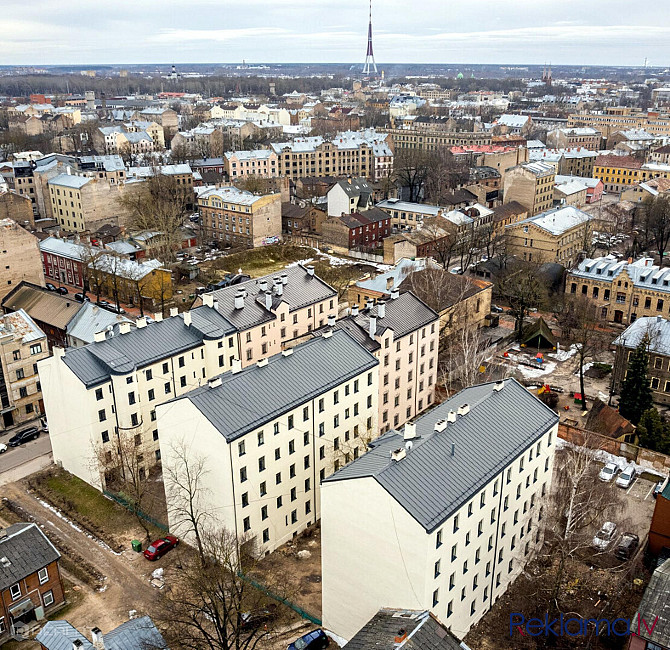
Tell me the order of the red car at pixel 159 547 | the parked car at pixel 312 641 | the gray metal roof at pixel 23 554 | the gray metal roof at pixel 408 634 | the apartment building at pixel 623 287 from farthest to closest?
the apartment building at pixel 623 287, the red car at pixel 159 547, the gray metal roof at pixel 23 554, the parked car at pixel 312 641, the gray metal roof at pixel 408 634

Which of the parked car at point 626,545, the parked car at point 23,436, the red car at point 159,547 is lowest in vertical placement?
the parked car at point 23,436

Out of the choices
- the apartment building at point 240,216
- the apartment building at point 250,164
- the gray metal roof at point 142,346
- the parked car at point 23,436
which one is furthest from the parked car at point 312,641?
the apartment building at point 250,164

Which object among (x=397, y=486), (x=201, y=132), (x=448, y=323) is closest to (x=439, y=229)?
(x=448, y=323)

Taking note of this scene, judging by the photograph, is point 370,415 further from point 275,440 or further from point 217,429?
Answer: point 217,429

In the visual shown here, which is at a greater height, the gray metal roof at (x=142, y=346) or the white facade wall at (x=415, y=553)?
the gray metal roof at (x=142, y=346)

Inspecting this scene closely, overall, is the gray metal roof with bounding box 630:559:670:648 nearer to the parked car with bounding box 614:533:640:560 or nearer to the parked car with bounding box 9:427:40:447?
the parked car with bounding box 614:533:640:560

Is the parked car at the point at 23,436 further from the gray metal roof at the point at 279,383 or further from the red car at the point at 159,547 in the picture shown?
the gray metal roof at the point at 279,383

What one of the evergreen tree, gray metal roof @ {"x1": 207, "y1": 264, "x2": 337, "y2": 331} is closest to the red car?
gray metal roof @ {"x1": 207, "y1": 264, "x2": 337, "y2": 331}
